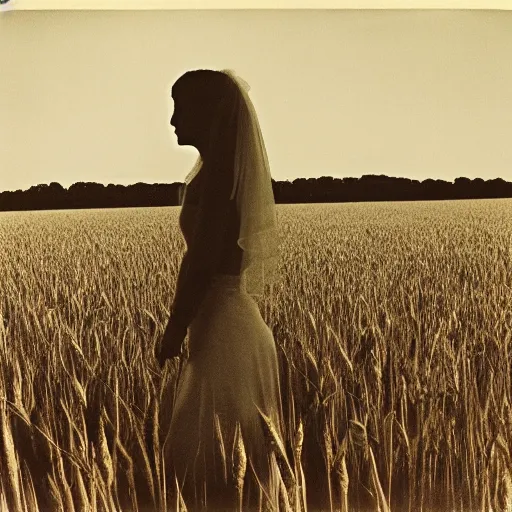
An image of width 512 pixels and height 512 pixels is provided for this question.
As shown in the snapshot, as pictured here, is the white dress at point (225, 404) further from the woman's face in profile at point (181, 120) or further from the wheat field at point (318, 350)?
the woman's face in profile at point (181, 120)

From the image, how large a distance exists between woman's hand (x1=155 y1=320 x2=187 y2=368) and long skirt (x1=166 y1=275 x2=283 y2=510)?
0.02 metres

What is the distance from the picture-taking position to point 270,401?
1.26 m

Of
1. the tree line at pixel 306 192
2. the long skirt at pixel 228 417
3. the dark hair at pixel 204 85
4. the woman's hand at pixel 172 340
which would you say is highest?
the dark hair at pixel 204 85

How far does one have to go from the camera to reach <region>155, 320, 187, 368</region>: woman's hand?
1235mm

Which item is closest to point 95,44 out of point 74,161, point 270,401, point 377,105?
point 74,161

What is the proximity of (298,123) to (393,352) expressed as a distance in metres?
0.59

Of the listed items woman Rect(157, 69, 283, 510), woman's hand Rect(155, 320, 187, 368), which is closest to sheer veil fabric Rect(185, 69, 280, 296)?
woman Rect(157, 69, 283, 510)

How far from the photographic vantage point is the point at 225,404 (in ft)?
4.11

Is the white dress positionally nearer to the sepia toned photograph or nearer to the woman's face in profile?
the sepia toned photograph

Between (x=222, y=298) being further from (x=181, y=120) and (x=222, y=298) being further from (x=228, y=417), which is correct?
(x=181, y=120)

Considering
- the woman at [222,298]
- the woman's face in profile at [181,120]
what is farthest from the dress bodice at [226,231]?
the woman's face in profile at [181,120]

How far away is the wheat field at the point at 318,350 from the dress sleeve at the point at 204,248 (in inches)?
1.8

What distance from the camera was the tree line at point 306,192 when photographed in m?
1.28

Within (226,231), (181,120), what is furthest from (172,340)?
(181,120)
